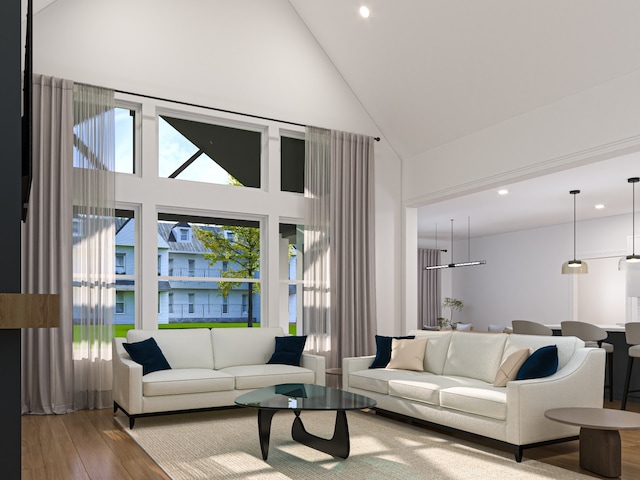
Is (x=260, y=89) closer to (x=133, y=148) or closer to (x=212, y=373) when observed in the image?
(x=133, y=148)

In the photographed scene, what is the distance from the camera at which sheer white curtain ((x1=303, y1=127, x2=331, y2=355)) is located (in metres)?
7.30

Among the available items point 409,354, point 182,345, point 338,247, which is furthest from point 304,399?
point 338,247

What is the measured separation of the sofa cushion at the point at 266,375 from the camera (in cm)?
557

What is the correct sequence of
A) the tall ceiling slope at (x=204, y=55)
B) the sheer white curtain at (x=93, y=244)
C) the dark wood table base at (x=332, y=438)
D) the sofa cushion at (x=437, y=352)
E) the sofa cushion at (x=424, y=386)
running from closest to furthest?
the dark wood table base at (x=332, y=438), the sofa cushion at (x=424, y=386), the sofa cushion at (x=437, y=352), the sheer white curtain at (x=93, y=244), the tall ceiling slope at (x=204, y=55)

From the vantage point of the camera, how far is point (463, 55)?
6.20 metres

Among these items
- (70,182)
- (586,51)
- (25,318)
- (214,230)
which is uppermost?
(586,51)

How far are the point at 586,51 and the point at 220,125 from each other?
13.0ft

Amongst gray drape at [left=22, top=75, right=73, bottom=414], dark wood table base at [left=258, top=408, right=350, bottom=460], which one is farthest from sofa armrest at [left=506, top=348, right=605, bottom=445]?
gray drape at [left=22, top=75, right=73, bottom=414]

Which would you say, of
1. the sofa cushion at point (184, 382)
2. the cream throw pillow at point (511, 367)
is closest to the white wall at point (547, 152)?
the cream throw pillow at point (511, 367)

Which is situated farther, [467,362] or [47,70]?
[47,70]

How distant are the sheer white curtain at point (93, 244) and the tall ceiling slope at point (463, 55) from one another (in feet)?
9.48

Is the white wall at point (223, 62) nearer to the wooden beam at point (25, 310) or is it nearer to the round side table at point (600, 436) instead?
the round side table at point (600, 436)

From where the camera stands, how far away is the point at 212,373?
554 centimetres

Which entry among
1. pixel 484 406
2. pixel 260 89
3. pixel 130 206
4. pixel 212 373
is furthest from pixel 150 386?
pixel 260 89
